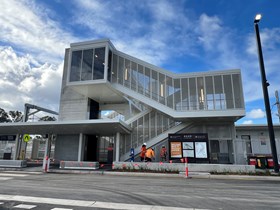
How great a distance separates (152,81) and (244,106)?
971cm

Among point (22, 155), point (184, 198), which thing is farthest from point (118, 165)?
point (22, 155)

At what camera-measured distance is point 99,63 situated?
22469 mm

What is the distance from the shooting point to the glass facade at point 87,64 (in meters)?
22.3

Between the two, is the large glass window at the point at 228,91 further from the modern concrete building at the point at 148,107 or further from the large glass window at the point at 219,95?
the large glass window at the point at 219,95

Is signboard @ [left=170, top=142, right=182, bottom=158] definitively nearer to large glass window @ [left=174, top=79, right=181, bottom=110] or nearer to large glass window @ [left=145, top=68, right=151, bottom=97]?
large glass window @ [left=174, top=79, right=181, bottom=110]

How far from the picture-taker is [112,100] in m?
28.2

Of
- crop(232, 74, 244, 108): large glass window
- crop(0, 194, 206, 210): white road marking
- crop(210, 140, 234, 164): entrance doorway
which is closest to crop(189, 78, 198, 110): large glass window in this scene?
crop(232, 74, 244, 108): large glass window

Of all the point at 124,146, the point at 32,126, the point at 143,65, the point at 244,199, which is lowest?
the point at 244,199

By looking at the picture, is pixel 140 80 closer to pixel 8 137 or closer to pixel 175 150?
pixel 175 150

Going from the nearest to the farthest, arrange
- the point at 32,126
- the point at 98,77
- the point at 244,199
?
the point at 244,199 < the point at 32,126 < the point at 98,77

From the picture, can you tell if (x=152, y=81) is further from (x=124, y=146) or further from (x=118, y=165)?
(x=118, y=165)

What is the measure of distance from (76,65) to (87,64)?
1408 millimetres

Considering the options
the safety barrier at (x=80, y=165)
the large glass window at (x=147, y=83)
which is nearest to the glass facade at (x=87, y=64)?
the large glass window at (x=147, y=83)

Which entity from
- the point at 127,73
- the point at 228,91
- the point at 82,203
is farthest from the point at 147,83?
the point at 82,203
